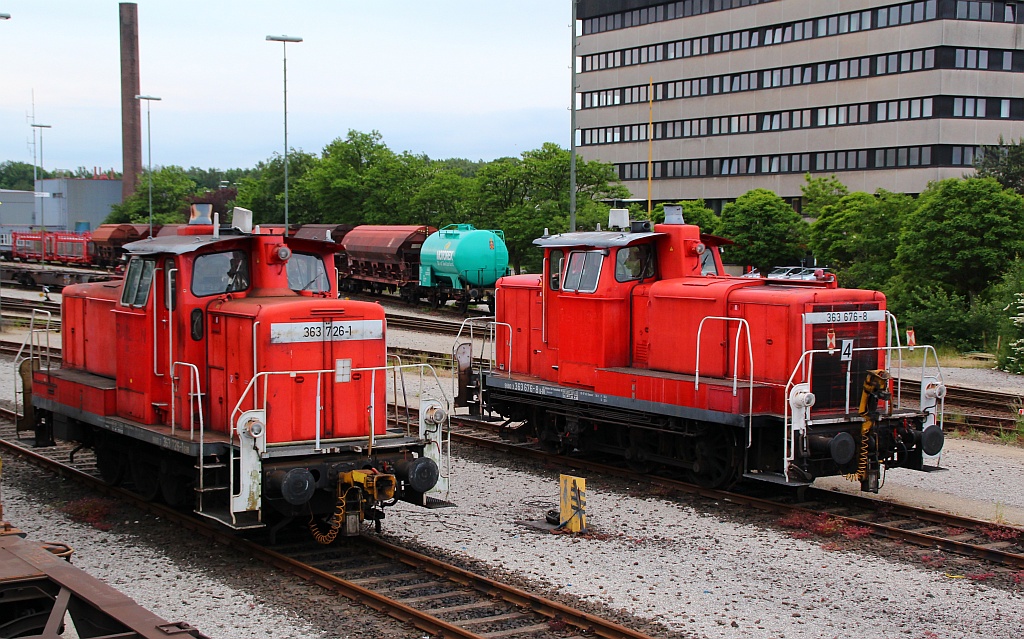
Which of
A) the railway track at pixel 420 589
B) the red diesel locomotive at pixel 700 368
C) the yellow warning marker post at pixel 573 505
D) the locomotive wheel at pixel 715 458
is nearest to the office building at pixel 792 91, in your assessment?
the red diesel locomotive at pixel 700 368

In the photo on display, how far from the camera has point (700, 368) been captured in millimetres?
12570

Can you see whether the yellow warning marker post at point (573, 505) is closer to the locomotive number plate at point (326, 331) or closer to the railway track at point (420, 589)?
the railway track at point (420, 589)

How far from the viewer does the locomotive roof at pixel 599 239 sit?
1318cm

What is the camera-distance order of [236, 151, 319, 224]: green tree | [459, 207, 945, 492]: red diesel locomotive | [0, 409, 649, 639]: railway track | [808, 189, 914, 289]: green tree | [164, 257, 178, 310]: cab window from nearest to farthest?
[0, 409, 649, 639]: railway track < [164, 257, 178, 310]: cab window < [459, 207, 945, 492]: red diesel locomotive < [808, 189, 914, 289]: green tree < [236, 151, 319, 224]: green tree

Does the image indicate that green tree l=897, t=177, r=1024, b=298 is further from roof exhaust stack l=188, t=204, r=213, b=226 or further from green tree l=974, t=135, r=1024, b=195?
roof exhaust stack l=188, t=204, r=213, b=226

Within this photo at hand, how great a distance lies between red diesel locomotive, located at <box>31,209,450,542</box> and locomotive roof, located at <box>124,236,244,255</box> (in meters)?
0.02

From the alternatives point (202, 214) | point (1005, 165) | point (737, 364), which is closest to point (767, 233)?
point (1005, 165)

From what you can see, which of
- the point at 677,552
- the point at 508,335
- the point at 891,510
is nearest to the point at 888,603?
the point at 677,552

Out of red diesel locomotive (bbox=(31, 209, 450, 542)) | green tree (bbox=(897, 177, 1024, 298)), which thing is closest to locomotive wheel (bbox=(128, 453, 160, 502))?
red diesel locomotive (bbox=(31, 209, 450, 542))

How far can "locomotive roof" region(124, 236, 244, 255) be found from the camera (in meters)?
9.92

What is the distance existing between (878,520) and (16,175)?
16865 cm

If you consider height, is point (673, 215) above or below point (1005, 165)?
below

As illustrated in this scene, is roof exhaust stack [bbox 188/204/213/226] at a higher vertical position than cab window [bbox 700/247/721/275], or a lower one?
higher

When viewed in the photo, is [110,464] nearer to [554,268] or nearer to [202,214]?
[202,214]
